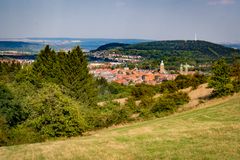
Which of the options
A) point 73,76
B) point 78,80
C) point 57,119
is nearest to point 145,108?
point 78,80

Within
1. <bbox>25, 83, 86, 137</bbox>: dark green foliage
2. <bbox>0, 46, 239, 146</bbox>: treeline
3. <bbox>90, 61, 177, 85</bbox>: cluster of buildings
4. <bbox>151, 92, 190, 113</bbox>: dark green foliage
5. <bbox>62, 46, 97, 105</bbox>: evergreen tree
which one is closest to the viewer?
<bbox>25, 83, 86, 137</bbox>: dark green foliage

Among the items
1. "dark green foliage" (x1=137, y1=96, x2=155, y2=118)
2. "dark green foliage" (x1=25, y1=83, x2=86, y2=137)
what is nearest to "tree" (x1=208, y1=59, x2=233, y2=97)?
"dark green foliage" (x1=137, y1=96, x2=155, y2=118)

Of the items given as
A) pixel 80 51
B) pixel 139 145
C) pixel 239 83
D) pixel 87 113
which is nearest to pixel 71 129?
pixel 87 113

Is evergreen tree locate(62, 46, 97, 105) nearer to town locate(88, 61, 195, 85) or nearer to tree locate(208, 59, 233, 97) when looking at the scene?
tree locate(208, 59, 233, 97)

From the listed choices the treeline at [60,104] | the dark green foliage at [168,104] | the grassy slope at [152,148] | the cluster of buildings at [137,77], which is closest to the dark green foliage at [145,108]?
the treeline at [60,104]

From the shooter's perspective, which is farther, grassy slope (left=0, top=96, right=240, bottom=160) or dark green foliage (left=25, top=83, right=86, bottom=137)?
dark green foliage (left=25, top=83, right=86, bottom=137)

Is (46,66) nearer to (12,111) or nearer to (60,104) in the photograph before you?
(12,111)

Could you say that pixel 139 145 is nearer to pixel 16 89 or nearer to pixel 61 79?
pixel 16 89

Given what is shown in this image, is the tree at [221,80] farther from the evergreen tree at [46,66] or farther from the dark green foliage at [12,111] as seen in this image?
the dark green foliage at [12,111]

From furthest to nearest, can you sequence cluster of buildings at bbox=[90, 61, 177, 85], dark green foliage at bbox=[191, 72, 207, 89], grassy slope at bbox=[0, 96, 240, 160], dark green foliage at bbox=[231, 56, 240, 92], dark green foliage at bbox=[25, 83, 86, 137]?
cluster of buildings at bbox=[90, 61, 177, 85] → dark green foliage at bbox=[191, 72, 207, 89] → dark green foliage at bbox=[231, 56, 240, 92] → dark green foliage at bbox=[25, 83, 86, 137] → grassy slope at bbox=[0, 96, 240, 160]
